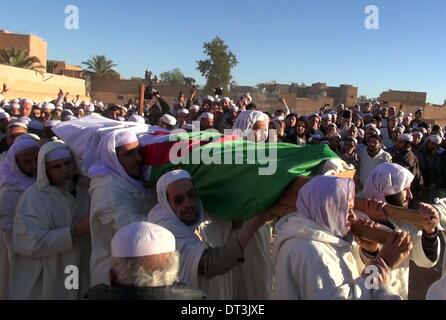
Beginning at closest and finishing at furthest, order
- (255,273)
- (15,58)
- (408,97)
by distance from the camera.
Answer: (255,273)
(408,97)
(15,58)

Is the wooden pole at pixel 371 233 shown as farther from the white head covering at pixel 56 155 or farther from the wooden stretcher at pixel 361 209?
the white head covering at pixel 56 155

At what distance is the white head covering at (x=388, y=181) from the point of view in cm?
340

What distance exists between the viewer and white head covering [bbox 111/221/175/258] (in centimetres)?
198

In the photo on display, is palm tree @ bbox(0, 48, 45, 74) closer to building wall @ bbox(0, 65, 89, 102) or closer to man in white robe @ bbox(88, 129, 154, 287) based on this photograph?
building wall @ bbox(0, 65, 89, 102)

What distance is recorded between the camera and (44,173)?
333 cm

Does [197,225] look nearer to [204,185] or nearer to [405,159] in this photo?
[204,185]

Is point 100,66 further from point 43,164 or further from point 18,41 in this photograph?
point 43,164

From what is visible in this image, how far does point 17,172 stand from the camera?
3762 millimetres

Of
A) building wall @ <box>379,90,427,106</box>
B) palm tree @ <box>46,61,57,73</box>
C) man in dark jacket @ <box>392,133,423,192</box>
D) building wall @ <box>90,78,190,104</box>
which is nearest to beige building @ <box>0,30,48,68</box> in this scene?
palm tree @ <box>46,61,57,73</box>

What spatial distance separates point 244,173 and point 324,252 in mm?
793

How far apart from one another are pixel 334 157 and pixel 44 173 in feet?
6.40

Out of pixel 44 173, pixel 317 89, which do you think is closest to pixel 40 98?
pixel 317 89

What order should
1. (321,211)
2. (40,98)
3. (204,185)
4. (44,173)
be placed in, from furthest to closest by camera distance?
(40,98), (44,173), (204,185), (321,211)

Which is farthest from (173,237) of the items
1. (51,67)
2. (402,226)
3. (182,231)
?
(51,67)
